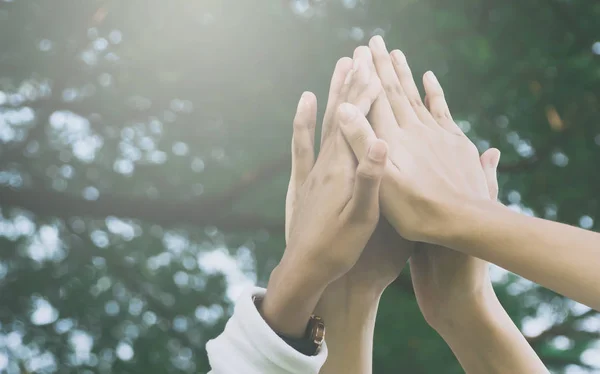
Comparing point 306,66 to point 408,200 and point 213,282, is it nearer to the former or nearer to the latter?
point 213,282

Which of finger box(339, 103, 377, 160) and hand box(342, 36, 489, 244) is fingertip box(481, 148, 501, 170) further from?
finger box(339, 103, 377, 160)

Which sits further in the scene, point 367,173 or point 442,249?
point 442,249

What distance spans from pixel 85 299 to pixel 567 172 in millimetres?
1632

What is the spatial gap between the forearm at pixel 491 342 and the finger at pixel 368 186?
0.63 ft

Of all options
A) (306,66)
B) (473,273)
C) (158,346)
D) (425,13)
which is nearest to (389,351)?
(158,346)

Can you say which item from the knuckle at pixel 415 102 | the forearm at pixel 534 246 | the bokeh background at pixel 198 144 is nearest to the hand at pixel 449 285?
the forearm at pixel 534 246

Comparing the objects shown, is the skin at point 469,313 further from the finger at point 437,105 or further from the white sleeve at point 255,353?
the white sleeve at point 255,353

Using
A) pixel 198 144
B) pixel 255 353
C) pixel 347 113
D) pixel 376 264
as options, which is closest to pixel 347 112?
pixel 347 113

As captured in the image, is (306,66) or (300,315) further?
(306,66)

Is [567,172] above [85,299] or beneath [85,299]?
above

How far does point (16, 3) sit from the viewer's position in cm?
194

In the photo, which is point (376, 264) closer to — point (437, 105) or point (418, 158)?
point (418, 158)

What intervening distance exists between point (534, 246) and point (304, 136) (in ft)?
1.20

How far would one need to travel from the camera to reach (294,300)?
0.68m
